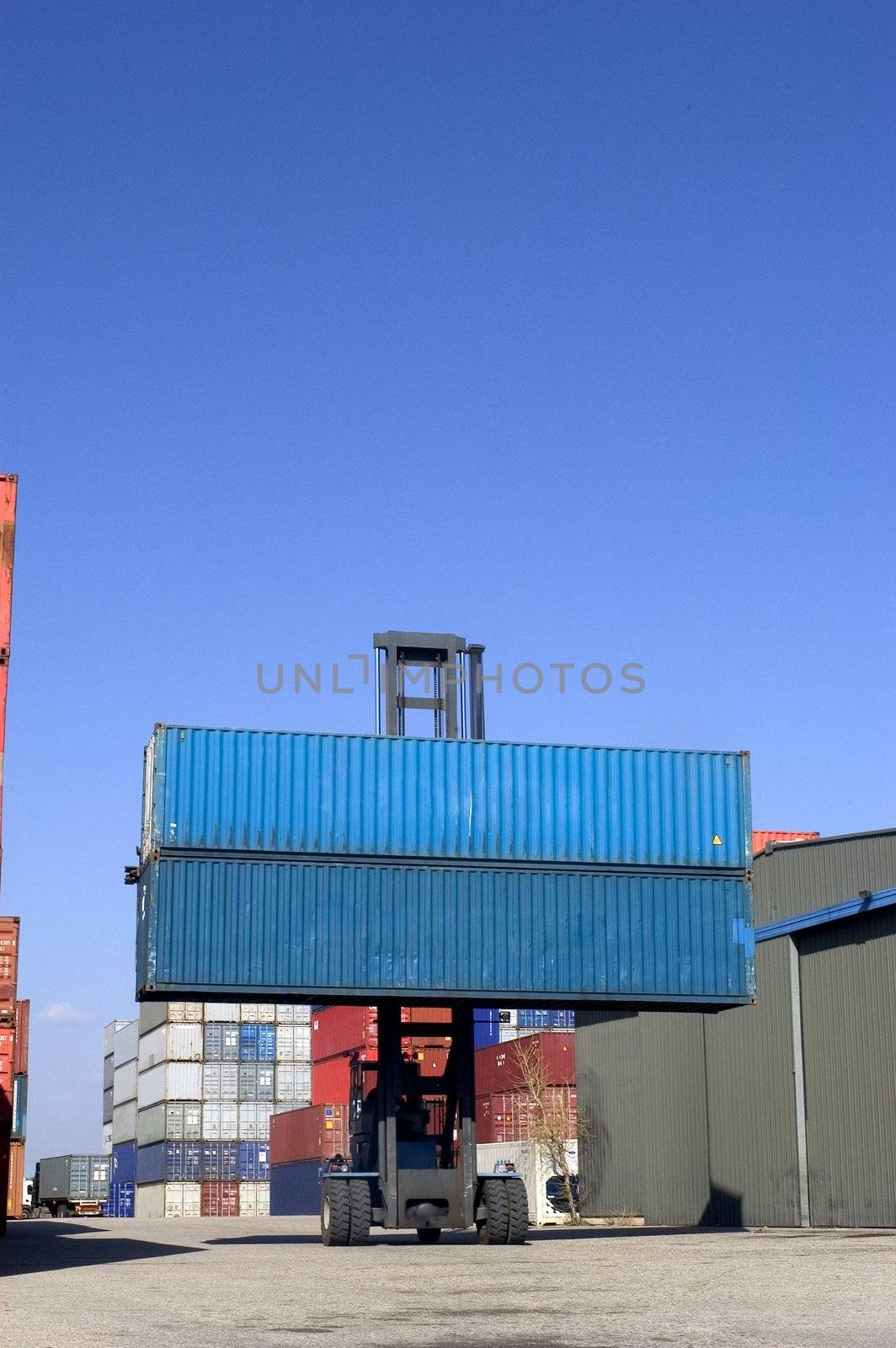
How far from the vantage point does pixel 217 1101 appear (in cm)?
8256

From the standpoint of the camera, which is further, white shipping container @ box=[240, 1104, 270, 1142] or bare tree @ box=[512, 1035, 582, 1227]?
white shipping container @ box=[240, 1104, 270, 1142]

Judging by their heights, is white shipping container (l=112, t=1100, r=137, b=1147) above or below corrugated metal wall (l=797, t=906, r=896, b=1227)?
below

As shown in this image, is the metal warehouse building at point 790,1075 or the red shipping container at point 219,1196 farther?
the red shipping container at point 219,1196

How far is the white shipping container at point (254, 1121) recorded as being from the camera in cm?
8206

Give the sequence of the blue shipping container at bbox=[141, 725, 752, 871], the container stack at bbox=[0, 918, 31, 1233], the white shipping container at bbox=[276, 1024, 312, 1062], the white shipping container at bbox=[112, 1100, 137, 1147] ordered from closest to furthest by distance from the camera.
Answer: the container stack at bbox=[0, 918, 31, 1233]
the blue shipping container at bbox=[141, 725, 752, 871]
the white shipping container at bbox=[276, 1024, 312, 1062]
the white shipping container at bbox=[112, 1100, 137, 1147]

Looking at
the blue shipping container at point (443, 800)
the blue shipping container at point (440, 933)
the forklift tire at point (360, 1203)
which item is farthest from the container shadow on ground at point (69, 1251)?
the blue shipping container at point (443, 800)

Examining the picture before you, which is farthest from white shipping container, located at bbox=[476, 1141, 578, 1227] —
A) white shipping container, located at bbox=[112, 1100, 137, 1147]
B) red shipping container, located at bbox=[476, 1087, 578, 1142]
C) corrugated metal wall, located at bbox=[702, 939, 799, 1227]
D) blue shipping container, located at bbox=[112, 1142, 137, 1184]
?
white shipping container, located at bbox=[112, 1100, 137, 1147]

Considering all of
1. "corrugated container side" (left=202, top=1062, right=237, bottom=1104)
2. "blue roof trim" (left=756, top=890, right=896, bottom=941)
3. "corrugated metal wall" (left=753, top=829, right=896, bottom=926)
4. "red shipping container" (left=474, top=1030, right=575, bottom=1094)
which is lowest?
"corrugated container side" (left=202, top=1062, right=237, bottom=1104)

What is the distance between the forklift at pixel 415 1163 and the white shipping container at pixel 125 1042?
238ft

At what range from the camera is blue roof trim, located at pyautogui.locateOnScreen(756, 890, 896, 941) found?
1276 inches

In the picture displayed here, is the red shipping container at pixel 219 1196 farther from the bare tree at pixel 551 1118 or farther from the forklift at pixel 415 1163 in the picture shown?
the forklift at pixel 415 1163

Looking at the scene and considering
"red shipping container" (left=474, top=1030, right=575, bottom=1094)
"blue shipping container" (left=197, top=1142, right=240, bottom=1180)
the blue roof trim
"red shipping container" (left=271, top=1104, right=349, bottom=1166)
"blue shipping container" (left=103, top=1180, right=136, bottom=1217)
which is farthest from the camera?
"blue shipping container" (left=103, top=1180, right=136, bottom=1217)

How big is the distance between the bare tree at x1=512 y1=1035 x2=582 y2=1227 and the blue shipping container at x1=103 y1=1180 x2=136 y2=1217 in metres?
38.7

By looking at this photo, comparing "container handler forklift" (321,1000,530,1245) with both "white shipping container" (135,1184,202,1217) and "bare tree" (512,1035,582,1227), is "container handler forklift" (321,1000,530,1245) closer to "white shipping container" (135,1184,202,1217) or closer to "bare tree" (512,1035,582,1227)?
"bare tree" (512,1035,582,1227)
